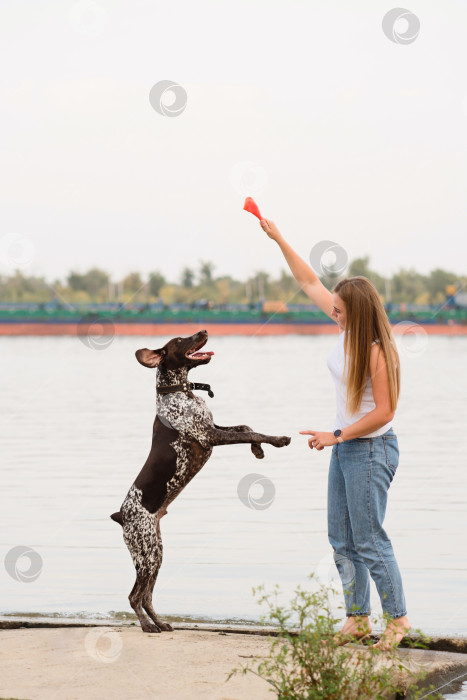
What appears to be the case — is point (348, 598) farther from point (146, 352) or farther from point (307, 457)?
point (307, 457)

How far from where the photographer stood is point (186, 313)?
88.9 metres

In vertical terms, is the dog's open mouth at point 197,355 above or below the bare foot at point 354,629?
above

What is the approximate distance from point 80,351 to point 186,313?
80.0ft

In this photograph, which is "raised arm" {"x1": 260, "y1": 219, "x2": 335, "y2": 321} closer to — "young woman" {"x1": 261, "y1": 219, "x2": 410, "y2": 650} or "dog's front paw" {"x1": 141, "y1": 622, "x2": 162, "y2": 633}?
"young woman" {"x1": 261, "y1": 219, "x2": 410, "y2": 650}

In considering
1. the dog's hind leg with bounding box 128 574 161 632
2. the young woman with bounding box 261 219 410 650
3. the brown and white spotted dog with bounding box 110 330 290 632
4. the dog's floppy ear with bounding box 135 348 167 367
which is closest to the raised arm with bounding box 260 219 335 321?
the young woman with bounding box 261 219 410 650

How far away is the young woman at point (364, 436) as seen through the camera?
16.8 ft

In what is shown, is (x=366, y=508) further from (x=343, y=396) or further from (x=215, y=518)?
(x=215, y=518)

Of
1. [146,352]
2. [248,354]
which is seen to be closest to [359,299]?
[146,352]

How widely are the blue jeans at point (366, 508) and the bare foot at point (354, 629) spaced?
73mm

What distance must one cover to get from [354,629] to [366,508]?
63cm

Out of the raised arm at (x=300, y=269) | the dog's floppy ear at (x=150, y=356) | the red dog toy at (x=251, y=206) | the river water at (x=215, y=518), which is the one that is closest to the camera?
the red dog toy at (x=251, y=206)

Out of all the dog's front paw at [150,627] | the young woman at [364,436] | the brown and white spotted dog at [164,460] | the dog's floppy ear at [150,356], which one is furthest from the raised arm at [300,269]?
the dog's front paw at [150,627]

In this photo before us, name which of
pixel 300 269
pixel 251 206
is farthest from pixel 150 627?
pixel 251 206

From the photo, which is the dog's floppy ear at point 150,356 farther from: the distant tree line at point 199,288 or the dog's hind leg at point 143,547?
the distant tree line at point 199,288
